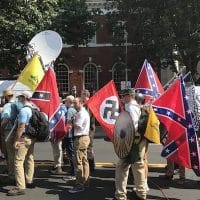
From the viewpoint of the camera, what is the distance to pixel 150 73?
1130cm

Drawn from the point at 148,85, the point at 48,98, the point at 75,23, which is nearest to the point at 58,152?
the point at 48,98

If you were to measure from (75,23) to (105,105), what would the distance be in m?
21.4

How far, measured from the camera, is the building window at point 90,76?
40312 millimetres

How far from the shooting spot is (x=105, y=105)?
10.2 meters

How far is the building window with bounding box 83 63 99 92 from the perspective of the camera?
40.3m

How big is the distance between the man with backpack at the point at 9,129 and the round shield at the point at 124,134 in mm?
2225

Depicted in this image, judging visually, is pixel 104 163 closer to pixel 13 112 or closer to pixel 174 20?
pixel 13 112

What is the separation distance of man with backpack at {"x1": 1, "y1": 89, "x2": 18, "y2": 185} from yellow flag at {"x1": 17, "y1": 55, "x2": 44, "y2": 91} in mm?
1200

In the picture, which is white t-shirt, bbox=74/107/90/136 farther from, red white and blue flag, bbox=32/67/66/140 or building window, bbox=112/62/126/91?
building window, bbox=112/62/126/91

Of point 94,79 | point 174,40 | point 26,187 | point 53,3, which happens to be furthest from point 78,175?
point 94,79

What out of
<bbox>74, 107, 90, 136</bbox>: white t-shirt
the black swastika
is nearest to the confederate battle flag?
the black swastika

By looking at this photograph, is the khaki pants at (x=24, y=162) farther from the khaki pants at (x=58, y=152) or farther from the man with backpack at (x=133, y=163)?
the man with backpack at (x=133, y=163)

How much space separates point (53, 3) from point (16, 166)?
18150mm

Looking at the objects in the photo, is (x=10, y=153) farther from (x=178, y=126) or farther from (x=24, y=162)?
(x=178, y=126)
